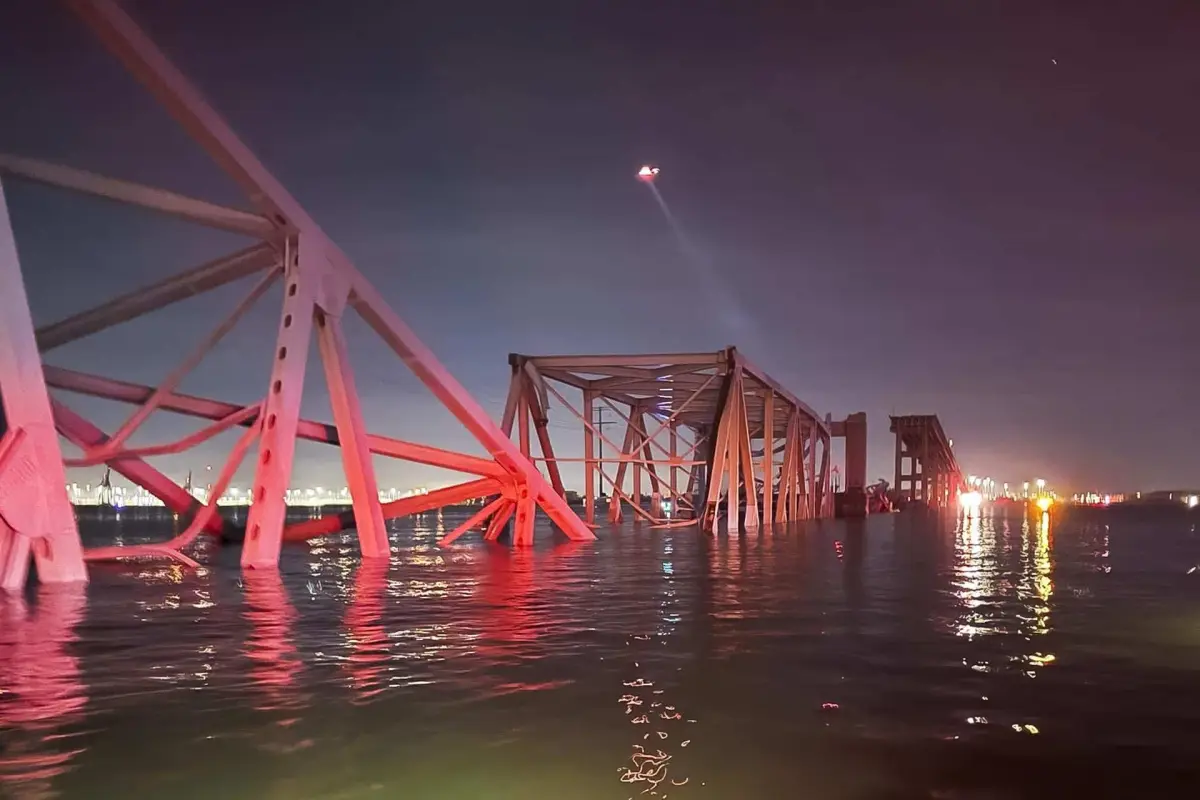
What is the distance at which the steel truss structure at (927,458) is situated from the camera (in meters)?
122

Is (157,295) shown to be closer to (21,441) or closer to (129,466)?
(129,466)

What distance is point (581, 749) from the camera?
17.9ft

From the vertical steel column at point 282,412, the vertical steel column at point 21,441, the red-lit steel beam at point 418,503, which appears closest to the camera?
the vertical steel column at point 21,441

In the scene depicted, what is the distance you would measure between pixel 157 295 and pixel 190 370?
287 cm

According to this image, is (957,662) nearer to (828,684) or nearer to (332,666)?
(828,684)

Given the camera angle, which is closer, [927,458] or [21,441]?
[21,441]

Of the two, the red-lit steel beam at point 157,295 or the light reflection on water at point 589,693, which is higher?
the red-lit steel beam at point 157,295

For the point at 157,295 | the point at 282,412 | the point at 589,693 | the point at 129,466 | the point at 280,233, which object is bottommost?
the point at 589,693

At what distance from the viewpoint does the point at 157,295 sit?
66.0 feet

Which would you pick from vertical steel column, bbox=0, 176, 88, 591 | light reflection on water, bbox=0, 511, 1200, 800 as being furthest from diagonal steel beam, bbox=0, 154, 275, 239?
light reflection on water, bbox=0, 511, 1200, 800

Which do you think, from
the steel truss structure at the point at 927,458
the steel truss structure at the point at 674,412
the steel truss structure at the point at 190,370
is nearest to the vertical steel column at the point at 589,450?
the steel truss structure at the point at 674,412

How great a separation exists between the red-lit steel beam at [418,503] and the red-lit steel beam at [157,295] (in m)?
7.82

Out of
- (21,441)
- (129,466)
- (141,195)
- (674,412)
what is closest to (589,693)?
(21,441)

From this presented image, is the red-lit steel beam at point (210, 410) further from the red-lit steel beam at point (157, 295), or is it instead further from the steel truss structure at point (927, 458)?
the steel truss structure at point (927, 458)
